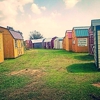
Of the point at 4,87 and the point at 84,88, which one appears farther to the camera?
the point at 4,87

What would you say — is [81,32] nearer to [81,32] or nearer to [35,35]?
[81,32]

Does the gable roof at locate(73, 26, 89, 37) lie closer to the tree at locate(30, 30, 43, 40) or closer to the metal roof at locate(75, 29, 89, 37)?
the metal roof at locate(75, 29, 89, 37)

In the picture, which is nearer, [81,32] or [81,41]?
[81,41]

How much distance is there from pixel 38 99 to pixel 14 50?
19.0 m

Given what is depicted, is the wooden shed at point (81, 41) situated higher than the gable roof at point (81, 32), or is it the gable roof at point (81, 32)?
the gable roof at point (81, 32)

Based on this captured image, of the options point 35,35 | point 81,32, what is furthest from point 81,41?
point 35,35

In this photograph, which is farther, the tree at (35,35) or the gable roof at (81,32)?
the tree at (35,35)

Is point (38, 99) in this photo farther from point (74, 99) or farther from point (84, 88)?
point (84, 88)

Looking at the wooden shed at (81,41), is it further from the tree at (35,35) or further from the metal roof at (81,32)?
the tree at (35,35)

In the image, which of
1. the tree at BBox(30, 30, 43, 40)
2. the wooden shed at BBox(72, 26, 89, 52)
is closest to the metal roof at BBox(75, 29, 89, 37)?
the wooden shed at BBox(72, 26, 89, 52)

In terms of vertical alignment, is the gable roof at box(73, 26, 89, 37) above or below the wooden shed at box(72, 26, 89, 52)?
above

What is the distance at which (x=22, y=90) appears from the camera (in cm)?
828

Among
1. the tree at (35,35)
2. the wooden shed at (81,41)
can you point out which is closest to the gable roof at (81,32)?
the wooden shed at (81,41)

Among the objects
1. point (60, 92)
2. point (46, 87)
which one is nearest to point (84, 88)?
point (60, 92)
